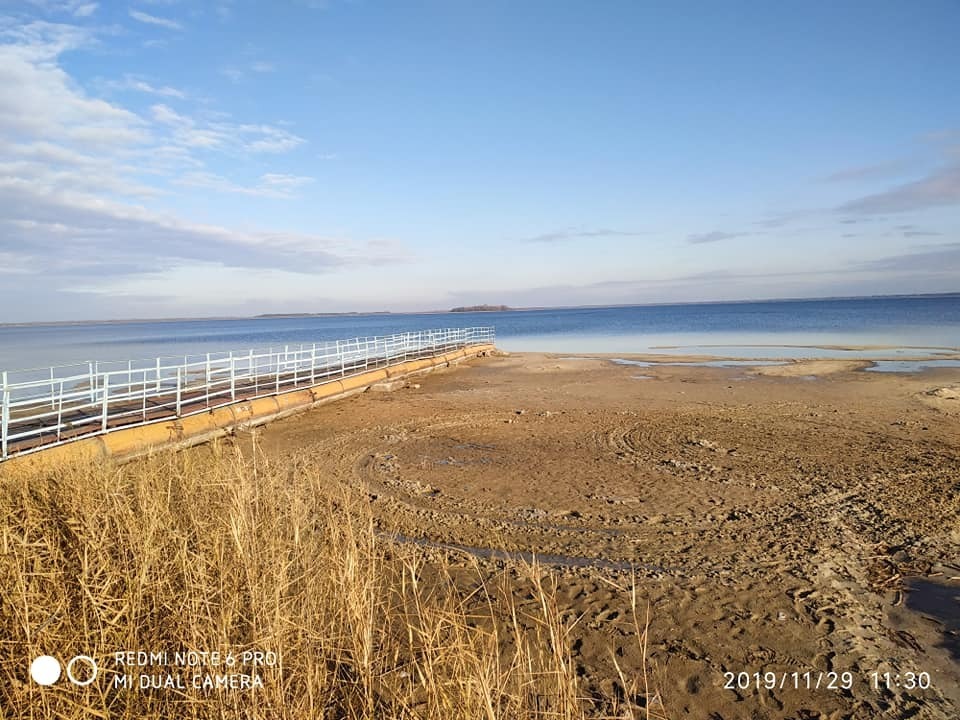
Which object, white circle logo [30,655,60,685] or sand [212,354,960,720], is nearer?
Answer: white circle logo [30,655,60,685]

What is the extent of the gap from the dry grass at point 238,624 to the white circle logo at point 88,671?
0.13 feet

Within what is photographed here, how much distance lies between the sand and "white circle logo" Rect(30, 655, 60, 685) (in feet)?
10.3

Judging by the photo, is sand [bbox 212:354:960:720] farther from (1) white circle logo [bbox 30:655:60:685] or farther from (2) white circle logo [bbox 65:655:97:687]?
(1) white circle logo [bbox 30:655:60:685]

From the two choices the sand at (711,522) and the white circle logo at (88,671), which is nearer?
the white circle logo at (88,671)

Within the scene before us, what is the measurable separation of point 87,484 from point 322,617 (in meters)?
3.04

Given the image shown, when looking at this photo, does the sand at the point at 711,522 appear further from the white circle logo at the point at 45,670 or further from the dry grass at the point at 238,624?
the white circle logo at the point at 45,670

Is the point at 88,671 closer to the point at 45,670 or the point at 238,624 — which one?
the point at 45,670

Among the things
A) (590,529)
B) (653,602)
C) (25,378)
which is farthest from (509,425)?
(25,378)

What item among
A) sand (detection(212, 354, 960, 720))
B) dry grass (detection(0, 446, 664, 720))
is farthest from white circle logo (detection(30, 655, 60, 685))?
sand (detection(212, 354, 960, 720))

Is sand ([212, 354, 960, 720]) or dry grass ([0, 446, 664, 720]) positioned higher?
dry grass ([0, 446, 664, 720])

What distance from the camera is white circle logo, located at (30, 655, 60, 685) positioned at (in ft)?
9.87

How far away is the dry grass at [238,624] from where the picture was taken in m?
3.02

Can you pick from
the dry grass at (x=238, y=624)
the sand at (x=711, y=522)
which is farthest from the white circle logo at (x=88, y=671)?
the sand at (x=711, y=522)

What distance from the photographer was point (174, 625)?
3510 millimetres
